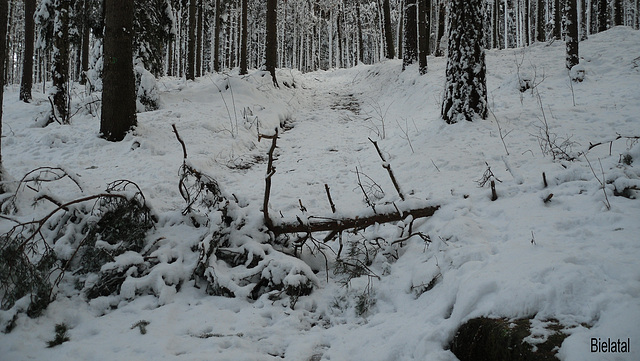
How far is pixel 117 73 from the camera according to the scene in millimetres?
7148

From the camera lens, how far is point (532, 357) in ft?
6.02

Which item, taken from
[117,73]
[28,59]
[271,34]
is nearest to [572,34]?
[271,34]

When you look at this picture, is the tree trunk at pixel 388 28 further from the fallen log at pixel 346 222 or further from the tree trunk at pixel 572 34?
the fallen log at pixel 346 222

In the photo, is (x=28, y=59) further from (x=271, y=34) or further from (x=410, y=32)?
(x=410, y=32)

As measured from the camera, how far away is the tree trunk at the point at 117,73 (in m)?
7.13

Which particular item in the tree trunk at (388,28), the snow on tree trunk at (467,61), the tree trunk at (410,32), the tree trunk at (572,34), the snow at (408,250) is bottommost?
the snow at (408,250)

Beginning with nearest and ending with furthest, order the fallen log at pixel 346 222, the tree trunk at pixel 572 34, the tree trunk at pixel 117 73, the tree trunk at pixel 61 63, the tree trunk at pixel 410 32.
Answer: the fallen log at pixel 346 222 → the tree trunk at pixel 117 73 → the tree trunk at pixel 61 63 → the tree trunk at pixel 572 34 → the tree trunk at pixel 410 32

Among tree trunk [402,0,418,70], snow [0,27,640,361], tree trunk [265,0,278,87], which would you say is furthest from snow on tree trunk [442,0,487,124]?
tree trunk [402,0,418,70]

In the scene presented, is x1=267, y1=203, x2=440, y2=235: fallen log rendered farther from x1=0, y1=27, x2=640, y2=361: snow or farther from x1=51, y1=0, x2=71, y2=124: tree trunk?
x1=51, y1=0, x2=71, y2=124: tree trunk

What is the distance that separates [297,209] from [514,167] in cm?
292

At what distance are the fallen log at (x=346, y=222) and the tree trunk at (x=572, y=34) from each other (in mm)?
9615

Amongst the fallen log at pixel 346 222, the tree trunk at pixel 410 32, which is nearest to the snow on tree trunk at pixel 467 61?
the fallen log at pixel 346 222

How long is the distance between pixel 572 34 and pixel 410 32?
622 cm

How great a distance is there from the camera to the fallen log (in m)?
3.64
